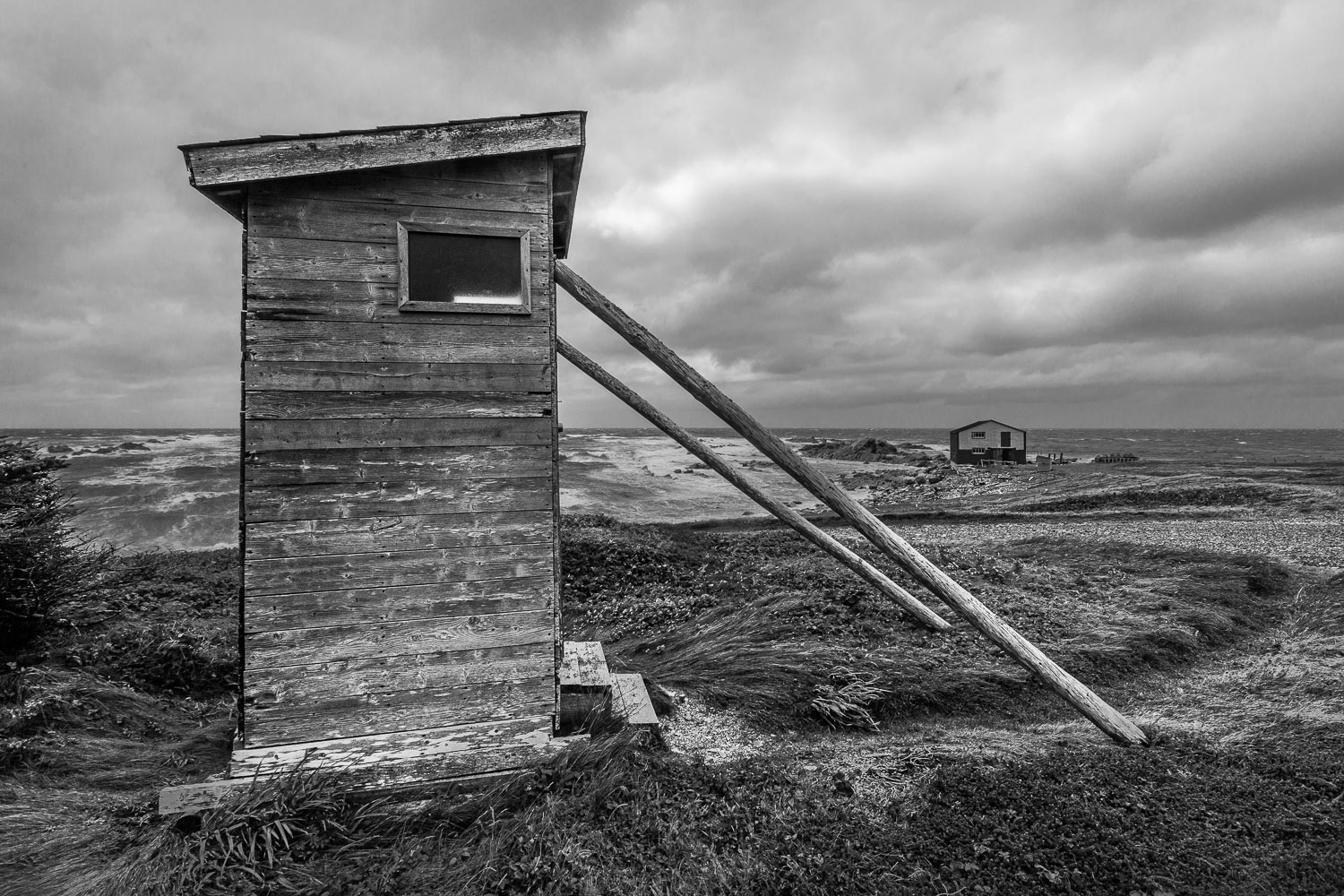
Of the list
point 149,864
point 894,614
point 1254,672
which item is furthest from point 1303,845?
point 149,864

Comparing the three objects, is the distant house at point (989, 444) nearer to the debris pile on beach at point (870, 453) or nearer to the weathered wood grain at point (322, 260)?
the debris pile on beach at point (870, 453)

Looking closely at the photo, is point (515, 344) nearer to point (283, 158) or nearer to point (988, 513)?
point (283, 158)

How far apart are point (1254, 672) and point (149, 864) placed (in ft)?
31.8

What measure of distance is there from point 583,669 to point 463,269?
380 cm

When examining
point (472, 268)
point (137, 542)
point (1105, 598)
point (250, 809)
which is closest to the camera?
point (250, 809)

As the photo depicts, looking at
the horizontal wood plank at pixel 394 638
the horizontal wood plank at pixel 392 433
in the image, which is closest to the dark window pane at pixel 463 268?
the horizontal wood plank at pixel 392 433

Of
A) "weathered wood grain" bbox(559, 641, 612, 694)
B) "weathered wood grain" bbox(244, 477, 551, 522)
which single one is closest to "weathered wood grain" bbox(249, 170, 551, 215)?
"weathered wood grain" bbox(244, 477, 551, 522)

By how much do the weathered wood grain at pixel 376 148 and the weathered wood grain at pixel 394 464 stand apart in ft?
6.19

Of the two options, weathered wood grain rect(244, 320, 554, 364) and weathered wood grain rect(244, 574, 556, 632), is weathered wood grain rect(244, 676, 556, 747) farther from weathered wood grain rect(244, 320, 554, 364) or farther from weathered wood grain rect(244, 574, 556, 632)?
weathered wood grain rect(244, 320, 554, 364)

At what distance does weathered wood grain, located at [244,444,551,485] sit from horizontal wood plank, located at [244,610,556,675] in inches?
40.8

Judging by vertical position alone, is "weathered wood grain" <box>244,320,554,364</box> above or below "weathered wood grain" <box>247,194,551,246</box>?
below

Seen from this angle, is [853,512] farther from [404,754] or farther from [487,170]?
[487,170]

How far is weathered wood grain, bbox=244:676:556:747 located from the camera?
4.53 m

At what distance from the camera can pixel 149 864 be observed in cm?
371
